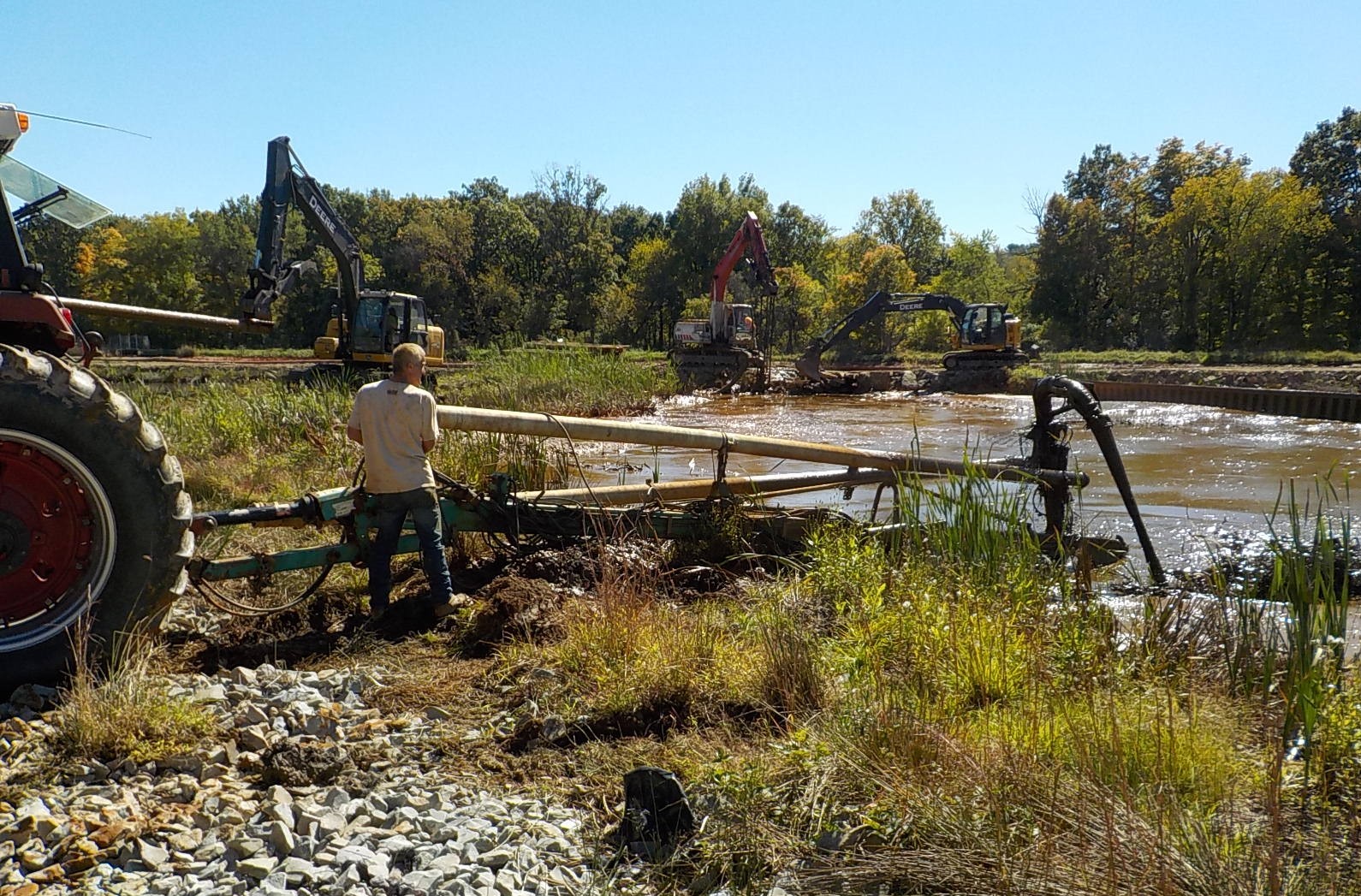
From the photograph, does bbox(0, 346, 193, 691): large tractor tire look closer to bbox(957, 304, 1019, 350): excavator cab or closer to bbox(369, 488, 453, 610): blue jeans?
bbox(369, 488, 453, 610): blue jeans

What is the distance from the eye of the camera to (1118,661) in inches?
165

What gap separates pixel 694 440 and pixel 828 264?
63234mm

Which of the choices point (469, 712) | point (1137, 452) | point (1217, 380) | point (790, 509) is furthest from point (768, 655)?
point (1217, 380)

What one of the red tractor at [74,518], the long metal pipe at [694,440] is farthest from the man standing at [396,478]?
the red tractor at [74,518]

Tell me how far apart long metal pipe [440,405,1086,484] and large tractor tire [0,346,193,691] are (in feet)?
6.82

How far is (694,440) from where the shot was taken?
6.59 metres

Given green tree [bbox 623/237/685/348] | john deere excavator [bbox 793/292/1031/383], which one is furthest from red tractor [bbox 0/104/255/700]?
green tree [bbox 623/237/685/348]

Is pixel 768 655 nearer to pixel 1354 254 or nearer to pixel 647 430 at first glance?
pixel 647 430

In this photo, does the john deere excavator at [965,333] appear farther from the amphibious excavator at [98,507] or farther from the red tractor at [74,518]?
the red tractor at [74,518]

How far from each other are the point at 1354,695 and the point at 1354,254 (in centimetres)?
5070

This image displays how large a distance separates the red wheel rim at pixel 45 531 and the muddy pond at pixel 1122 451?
3838 millimetres

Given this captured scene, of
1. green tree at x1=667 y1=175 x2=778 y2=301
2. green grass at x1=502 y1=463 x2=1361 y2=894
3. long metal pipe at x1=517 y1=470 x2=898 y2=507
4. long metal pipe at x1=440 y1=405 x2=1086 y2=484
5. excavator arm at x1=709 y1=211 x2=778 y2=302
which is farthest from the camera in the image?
green tree at x1=667 y1=175 x2=778 y2=301

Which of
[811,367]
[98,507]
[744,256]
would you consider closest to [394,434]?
[98,507]

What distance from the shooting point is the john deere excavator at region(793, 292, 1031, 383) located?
Answer: 3164 centimetres
